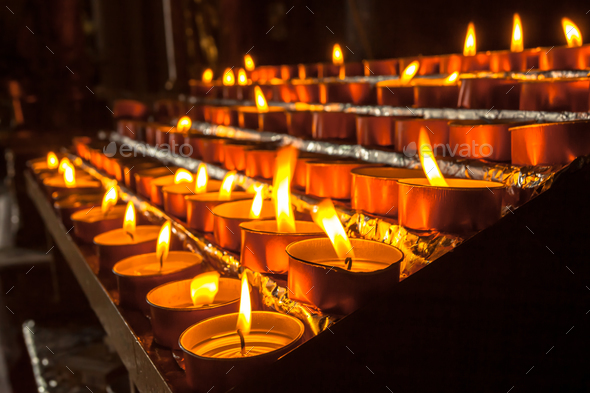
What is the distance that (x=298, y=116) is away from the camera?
1649 mm

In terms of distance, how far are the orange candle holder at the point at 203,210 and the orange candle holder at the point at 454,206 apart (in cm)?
48

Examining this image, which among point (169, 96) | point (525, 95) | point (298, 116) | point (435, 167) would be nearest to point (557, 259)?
point (435, 167)

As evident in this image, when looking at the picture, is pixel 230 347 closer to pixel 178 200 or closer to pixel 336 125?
pixel 178 200

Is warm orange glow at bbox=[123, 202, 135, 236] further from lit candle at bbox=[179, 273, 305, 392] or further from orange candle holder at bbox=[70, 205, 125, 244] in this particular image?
lit candle at bbox=[179, 273, 305, 392]

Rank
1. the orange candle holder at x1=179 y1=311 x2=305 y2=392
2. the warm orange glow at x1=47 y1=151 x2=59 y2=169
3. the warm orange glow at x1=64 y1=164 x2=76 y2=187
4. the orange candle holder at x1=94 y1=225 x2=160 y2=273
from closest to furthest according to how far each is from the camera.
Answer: the orange candle holder at x1=179 y1=311 x2=305 y2=392, the orange candle holder at x1=94 y1=225 x2=160 y2=273, the warm orange glow at x1=64 y1=164 x2=76 y2=187, the warm orange glow at x1=47 y1=151 x2=59 y2=169

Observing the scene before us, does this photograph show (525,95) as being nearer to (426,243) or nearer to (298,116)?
(426,243)

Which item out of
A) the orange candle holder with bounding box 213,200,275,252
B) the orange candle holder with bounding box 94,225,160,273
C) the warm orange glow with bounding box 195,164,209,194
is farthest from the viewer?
the warm orange glow with bounding box 195,164,209,194

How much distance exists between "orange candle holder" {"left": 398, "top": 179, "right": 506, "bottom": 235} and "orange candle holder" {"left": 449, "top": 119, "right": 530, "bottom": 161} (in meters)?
0.20

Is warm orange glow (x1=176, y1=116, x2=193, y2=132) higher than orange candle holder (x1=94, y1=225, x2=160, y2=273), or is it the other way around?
warm orange glow (x1=176, y1=116, x2=193, y2=132)

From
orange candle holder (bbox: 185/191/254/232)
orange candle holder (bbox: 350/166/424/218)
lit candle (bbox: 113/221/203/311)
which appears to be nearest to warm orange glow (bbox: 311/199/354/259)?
orange candle holder (bbox: 350/166/424/218)

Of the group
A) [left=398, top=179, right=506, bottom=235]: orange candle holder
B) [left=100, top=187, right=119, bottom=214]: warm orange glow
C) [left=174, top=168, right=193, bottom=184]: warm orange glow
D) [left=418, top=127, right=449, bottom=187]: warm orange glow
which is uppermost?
[left=418, top=127, right=449, bottom=187]: warm orange glow

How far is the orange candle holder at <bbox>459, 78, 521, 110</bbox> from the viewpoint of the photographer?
115cm

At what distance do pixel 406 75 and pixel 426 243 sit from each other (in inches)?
30.1

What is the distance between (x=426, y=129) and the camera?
45.8 inches
